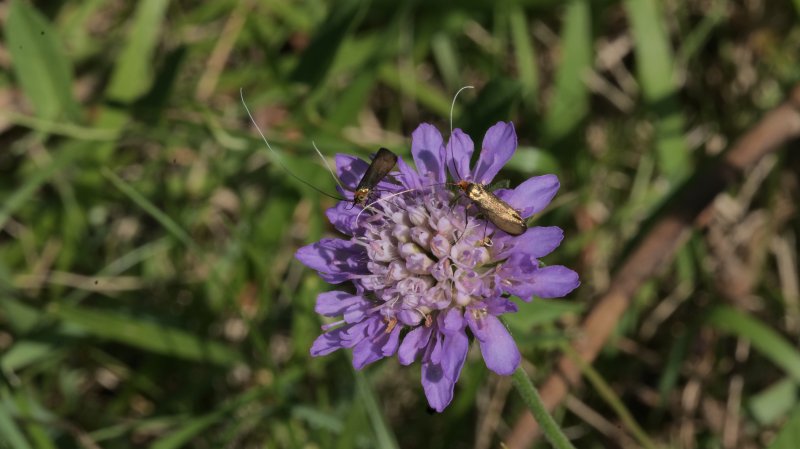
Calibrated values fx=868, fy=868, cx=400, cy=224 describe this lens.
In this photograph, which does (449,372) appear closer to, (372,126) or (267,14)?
(372,126)

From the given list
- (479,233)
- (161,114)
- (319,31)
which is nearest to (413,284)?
(479,233)

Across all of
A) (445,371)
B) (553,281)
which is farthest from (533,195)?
(445,371)

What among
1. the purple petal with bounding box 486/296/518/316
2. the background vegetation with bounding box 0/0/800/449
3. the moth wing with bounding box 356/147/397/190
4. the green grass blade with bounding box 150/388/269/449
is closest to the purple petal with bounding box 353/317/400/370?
the purple petal with bounding box 486/296/518/316

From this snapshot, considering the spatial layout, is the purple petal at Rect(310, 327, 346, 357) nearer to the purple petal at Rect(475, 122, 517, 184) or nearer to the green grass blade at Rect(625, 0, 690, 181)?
the purple petal at Rect(475, 122, 517, 184)

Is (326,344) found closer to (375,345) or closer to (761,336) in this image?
(375,345)

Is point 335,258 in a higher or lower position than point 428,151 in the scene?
lower

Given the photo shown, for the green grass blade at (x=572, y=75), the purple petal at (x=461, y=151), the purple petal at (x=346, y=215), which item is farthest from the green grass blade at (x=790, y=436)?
the green grass blade at (x=572, y=75)

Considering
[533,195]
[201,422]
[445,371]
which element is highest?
[533,195]

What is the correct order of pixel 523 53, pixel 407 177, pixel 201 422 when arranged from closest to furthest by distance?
pixel 407 177
pixel 201 422
pixel 523 53
